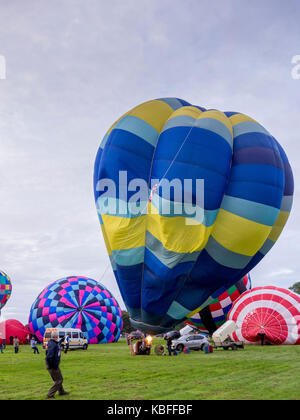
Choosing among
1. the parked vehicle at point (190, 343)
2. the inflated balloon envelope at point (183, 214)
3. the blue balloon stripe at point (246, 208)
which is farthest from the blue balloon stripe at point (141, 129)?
the parked vehicle at point (190, 343)

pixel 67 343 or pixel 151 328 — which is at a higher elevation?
pixel 151 328

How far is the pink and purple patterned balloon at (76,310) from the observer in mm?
27078

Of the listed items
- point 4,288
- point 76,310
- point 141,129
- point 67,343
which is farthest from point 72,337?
point 4,288

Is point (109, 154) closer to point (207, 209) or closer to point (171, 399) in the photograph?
point (207, 209)

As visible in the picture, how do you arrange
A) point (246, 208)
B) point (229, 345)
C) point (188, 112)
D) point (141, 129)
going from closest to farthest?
point (246, 208)
point (141, 129)
point (188, 112)
point (229, 345)

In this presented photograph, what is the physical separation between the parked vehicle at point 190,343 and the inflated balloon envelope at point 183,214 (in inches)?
324

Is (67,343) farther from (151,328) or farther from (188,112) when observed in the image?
(188,112)

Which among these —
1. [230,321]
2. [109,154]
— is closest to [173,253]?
[109,154]

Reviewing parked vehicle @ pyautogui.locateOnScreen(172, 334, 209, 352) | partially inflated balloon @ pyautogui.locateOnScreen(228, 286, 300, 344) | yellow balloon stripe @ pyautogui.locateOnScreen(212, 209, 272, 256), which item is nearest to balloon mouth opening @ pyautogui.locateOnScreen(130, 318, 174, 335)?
yellow balloon stripe @ pyautogui.locateOnScreen(212, 209, 272, 256)

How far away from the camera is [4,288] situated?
37.8 metres

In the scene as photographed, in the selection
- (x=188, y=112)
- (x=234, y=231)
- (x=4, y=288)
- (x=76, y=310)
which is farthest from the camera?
(x=4, y=288)

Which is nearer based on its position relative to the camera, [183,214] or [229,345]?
[183,214]

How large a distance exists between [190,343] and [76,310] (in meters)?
9.90
